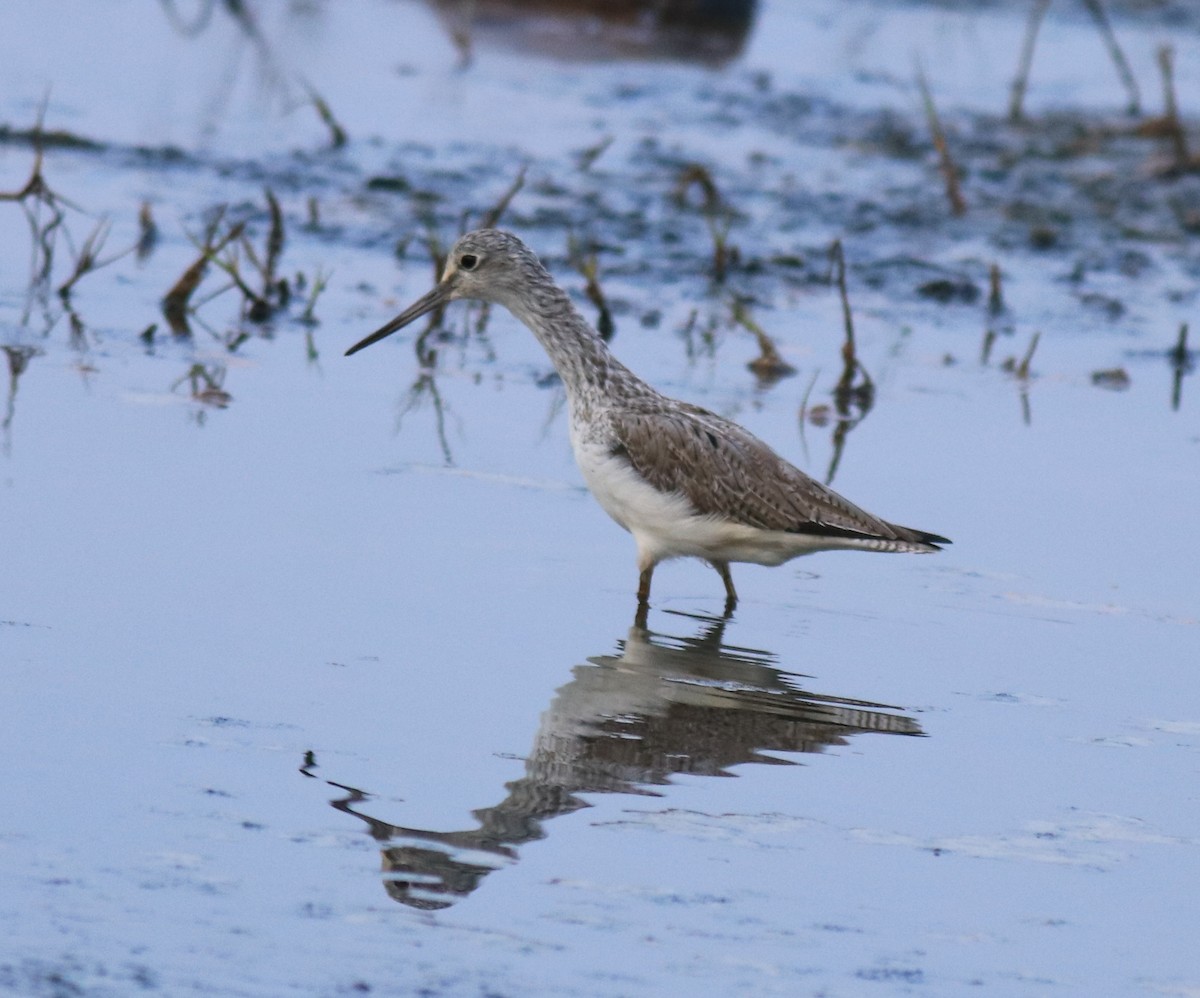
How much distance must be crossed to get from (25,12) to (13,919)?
13553 mm

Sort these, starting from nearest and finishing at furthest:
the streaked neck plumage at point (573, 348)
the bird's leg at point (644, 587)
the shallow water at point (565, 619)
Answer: the shallow water at point (565, 619) < the bird's leg at point (644, 587) < the streaked neck plumage at point (573, 348)

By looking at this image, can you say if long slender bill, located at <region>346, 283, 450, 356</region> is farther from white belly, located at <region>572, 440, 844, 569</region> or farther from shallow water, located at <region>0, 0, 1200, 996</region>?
white belly, located at <region>572, 440, 844, 569</region>

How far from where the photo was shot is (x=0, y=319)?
8820 millimetres

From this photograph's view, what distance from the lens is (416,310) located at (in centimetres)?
774

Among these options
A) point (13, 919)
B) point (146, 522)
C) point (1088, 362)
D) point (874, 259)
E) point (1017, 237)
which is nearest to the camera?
point (13, 919)

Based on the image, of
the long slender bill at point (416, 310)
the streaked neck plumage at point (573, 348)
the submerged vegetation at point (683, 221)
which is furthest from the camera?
the submerged vegetation at point (683, 221)

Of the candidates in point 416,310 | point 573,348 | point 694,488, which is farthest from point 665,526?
point 416,310

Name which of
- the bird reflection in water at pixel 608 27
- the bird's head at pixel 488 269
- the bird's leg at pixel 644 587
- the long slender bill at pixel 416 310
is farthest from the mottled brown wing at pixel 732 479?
the bird reflection in water at pixel 608 27

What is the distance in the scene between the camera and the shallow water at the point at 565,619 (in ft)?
14.0

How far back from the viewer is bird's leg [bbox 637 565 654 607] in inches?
262

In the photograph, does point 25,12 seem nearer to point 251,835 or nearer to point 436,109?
point 436,109

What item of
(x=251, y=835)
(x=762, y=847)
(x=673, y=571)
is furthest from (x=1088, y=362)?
(x=251, y=835)

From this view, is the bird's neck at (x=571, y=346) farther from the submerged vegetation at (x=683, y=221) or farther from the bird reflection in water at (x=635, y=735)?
the submerged vegetation at (x=683, y=221)

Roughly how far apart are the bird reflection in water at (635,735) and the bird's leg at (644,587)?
13 cm
